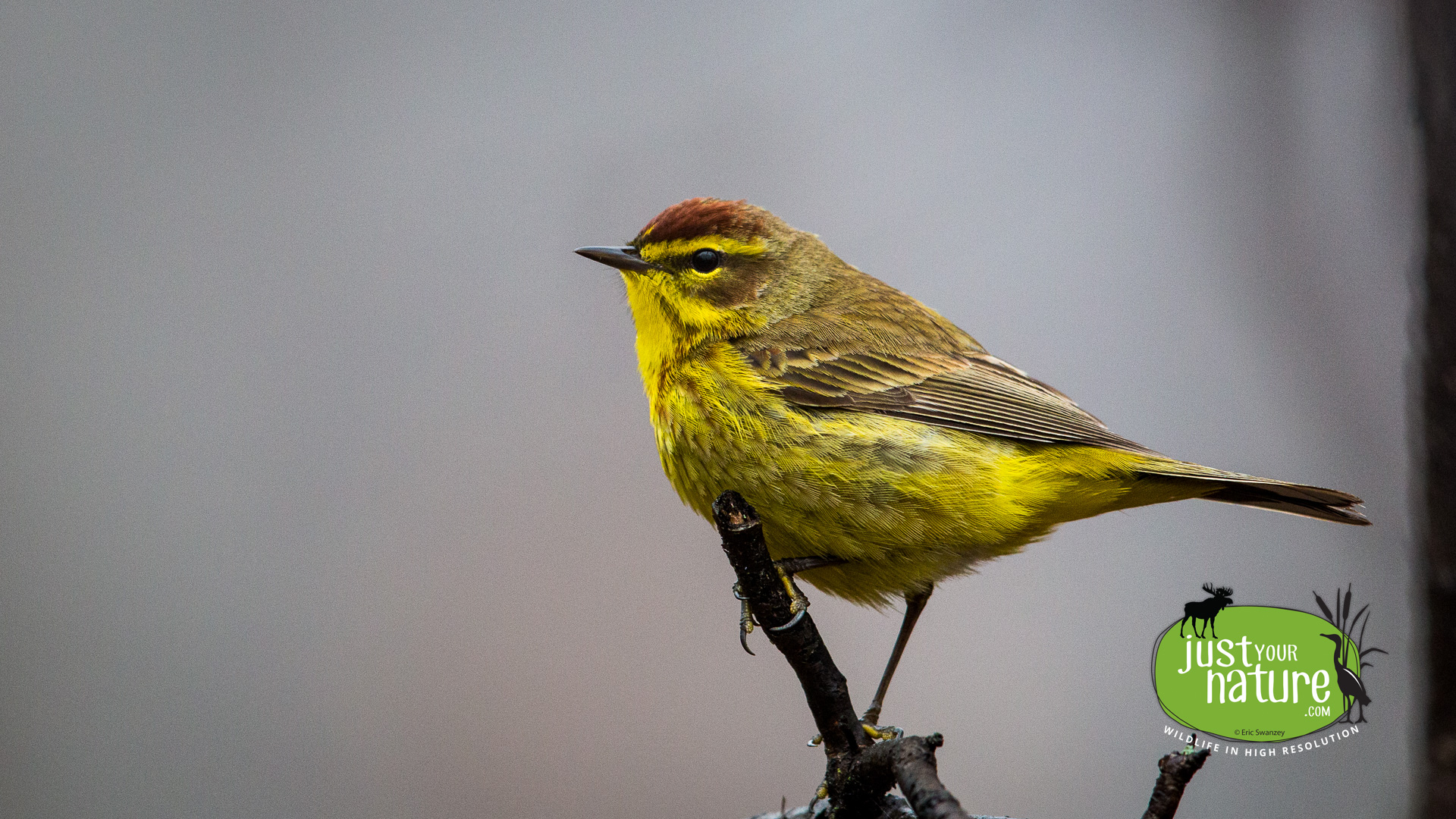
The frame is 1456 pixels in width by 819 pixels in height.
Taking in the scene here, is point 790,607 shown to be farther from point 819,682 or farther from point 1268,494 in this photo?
point 1268,494

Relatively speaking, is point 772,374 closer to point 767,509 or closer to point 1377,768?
point 767,509

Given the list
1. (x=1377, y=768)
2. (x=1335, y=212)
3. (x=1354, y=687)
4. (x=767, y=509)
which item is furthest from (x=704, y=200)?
(x=1377, y=768)

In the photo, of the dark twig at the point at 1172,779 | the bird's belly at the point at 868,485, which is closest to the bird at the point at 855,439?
the bird's belly at the point at 868,485

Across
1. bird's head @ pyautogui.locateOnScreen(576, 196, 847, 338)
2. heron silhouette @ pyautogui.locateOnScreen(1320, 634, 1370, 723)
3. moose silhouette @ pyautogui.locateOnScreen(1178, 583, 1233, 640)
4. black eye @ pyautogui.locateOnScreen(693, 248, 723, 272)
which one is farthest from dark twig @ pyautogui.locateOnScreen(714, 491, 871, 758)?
heron silhouette @ pyautogui.locateOnScreen(1320, 634, 1370, 723)

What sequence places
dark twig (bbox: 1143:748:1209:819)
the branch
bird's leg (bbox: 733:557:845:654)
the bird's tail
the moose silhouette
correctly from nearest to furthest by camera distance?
dark twig (bbox: 1143:748:1209:819) → the branch → bird's leg (bbox: 733:557:845:654) → the bird's tail → the moose silhouette

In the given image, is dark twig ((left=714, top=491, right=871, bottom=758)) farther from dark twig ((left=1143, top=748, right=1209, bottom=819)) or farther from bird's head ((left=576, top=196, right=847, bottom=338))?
bird's head ((left=576, top=196, right=847, bottom=338))

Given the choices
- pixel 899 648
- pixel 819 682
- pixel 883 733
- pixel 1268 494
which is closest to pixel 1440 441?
pixel 1268 494
